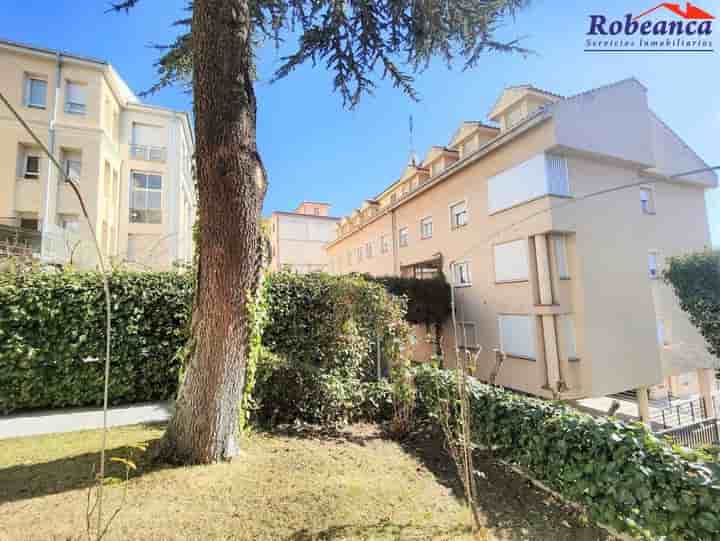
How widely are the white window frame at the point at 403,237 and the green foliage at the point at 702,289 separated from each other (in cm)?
1209

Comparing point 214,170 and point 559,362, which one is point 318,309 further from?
point 559,362

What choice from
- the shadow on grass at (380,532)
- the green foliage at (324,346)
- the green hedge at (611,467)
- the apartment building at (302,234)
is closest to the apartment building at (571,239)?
the green foliage at (324,346)

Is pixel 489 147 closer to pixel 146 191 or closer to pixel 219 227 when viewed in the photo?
pixel 219 227

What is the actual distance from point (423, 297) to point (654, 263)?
11.0 m

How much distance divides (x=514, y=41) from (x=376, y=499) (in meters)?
6.55

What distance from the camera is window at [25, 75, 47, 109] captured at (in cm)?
1399

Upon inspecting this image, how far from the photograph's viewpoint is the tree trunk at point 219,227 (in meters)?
3.66

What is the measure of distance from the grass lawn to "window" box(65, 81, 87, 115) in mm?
16311

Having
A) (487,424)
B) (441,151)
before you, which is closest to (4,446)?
(487,424)

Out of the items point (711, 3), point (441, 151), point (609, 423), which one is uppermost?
point (441, 151)

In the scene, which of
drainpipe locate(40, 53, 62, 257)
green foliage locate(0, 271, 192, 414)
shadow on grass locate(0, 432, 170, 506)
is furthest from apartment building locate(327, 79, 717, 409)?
drainpipe locate(40, 53, 62, 257)

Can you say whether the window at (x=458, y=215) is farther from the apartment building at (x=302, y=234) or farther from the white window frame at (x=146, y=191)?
the apartment building at (x=302, y=234)

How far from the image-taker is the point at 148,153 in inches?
704

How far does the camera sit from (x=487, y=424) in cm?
457
